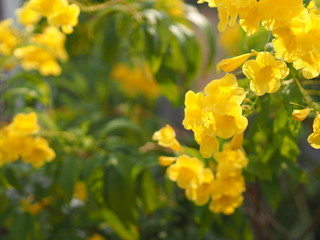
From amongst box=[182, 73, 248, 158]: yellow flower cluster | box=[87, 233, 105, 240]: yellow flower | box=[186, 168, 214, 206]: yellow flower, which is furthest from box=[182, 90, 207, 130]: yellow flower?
box=[87, 233, 105, 240]: yellow flower

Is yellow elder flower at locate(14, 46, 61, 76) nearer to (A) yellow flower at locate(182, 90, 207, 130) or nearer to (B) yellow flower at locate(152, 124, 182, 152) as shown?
(B) yellow flower at locate(152, 124, 182, 152)

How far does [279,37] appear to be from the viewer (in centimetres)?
70

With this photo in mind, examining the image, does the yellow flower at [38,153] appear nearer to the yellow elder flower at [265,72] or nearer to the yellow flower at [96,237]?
the yellow flower at [96,237]

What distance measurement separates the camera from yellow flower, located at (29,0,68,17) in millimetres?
1004

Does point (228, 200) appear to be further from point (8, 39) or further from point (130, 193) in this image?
point (8, 39)

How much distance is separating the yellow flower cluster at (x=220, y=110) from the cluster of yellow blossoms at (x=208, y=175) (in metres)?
0.21

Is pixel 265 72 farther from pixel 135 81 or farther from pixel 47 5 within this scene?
pixel 135 81

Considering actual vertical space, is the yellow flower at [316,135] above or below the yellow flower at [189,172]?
above

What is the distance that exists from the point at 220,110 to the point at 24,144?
2.10 ft

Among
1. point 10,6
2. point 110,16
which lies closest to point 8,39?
point 110,16

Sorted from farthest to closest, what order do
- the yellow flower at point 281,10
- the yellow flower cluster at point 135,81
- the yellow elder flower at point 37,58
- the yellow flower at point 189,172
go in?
the yellow flower cluster at point 135,81, the yellow elder flower at point 37,58, the yellow flower at point 189,172, the yellow flower at point 281,10

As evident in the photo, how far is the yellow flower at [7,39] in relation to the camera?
1435mm

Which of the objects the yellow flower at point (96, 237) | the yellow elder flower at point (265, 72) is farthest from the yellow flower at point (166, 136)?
the yellow flower at point (96, 237)

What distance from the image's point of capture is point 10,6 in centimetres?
292
